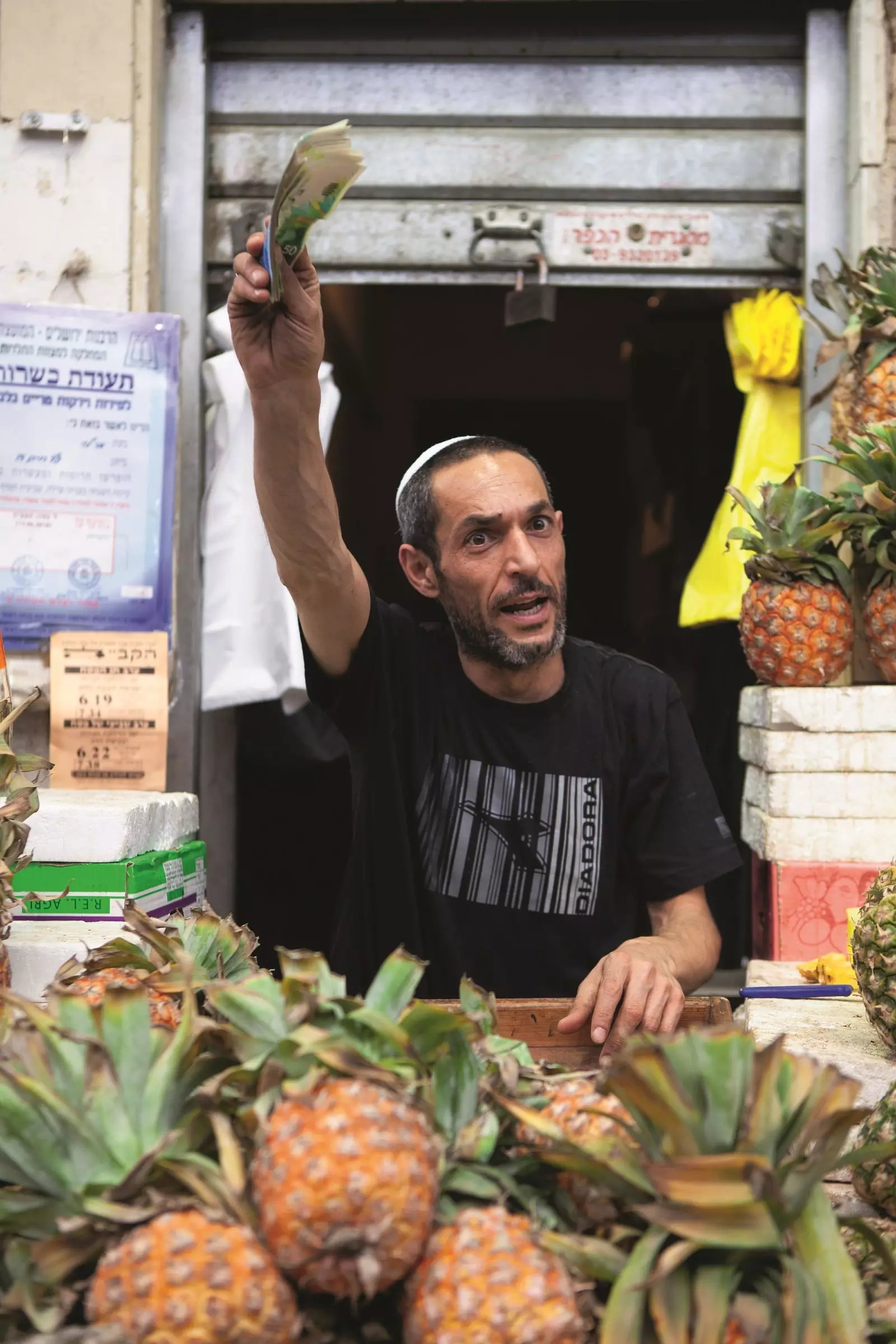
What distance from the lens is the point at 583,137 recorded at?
13.6 ft

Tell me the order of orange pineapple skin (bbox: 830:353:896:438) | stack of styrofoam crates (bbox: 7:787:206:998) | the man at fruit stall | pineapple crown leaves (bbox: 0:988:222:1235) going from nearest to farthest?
pineapple crown leaves (bbox: 0:988:222:1235) < stack of styrofoam crates (bbox: 7:787:206:998) < the man at fruit stall < orange pineapple skin (bbox: 830:353:896:438)

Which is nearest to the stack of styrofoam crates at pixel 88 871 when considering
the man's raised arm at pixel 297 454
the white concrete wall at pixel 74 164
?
the man's raised arm at pixel 297 454

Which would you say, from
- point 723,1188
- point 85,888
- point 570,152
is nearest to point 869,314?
point 570,152

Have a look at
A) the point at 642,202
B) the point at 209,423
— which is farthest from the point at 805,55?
the point at 209,423

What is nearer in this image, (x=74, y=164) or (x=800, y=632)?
(x=800, y=632)

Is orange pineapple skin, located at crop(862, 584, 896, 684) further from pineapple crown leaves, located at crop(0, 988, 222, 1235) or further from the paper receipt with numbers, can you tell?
pineapple crown leaves, located at crop(0, 988, 222, 1235)

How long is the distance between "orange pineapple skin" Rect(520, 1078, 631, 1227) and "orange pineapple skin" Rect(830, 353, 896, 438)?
275 centimetres

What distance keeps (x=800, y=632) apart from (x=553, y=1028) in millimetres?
1897

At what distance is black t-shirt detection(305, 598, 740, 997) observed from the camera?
2.87 meters

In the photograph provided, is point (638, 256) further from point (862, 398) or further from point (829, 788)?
point (829, 788)

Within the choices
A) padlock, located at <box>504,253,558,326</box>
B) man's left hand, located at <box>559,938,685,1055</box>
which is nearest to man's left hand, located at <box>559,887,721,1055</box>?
man's left hand, located at <box>559,938,685,1055</box>

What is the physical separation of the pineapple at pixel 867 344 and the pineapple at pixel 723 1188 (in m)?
2.86

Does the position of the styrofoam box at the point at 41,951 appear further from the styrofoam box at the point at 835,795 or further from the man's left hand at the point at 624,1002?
the styrofoam box at the point at 835,795

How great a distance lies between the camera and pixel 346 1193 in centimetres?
90
